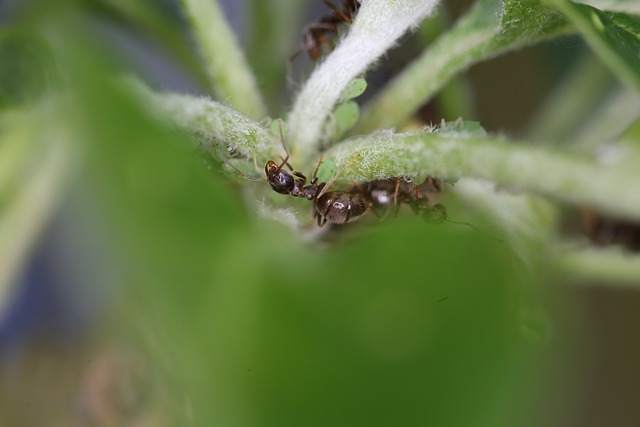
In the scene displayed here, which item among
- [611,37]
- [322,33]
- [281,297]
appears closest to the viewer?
[281,297]

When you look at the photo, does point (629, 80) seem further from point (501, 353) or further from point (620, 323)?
point (620, 323)

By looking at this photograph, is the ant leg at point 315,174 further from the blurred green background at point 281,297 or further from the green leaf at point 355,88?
the blurred green background at point 281,297

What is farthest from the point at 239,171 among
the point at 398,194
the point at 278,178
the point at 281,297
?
the point at 281,297

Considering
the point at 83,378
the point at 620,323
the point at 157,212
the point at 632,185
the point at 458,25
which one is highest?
the point at 620,323

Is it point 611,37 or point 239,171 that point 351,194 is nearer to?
point 239,171

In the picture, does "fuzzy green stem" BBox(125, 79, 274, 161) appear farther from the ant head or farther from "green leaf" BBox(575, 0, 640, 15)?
"green leaf" BBox(575, 0, 640, 15)

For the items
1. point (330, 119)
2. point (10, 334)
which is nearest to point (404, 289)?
point (330, 119)

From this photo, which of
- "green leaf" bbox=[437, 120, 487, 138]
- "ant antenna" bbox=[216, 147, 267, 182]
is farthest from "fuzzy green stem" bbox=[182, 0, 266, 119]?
"green leaf" bbox=[437, 120, 487, 138]
